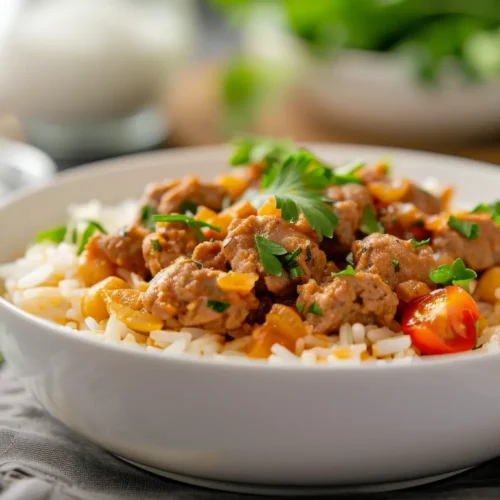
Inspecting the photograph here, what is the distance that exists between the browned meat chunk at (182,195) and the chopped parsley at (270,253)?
859mm

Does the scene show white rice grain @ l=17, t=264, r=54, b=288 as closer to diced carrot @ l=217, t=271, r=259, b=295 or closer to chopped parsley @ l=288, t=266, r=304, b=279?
diced carrot @ l=217, t=271, r=259, b=295

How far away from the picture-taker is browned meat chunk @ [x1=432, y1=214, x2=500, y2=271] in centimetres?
414

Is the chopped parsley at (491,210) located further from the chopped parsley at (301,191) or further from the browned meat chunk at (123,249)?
the browned meat chunk at (123,249)

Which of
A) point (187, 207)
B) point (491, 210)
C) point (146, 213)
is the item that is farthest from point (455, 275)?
point (146, 213)

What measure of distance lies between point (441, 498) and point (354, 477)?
1.30ft

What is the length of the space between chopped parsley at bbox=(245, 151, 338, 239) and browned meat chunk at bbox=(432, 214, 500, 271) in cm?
57

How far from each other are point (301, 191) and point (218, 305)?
89 cm

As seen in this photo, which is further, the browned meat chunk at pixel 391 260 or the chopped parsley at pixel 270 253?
the browned meat chunk at pixel 391 260

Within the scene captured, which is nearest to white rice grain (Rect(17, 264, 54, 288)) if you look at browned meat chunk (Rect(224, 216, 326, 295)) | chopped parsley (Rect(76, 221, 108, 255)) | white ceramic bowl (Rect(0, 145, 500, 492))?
chopped parsley (Rect(76, 221, 108, 255))

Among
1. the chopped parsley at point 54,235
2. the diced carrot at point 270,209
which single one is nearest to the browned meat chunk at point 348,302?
the diced carrot at point 270,209

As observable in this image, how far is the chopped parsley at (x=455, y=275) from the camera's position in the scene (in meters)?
3.90

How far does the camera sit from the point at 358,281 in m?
3.63

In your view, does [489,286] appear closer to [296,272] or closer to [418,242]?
[418,242]

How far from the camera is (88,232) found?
463 cm
